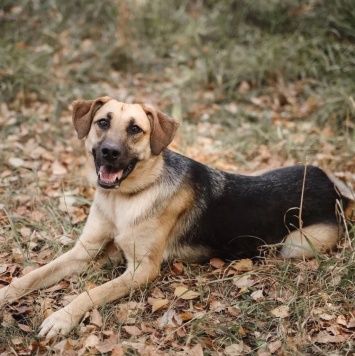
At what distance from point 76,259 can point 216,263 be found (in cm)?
137

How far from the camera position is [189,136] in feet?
23.9

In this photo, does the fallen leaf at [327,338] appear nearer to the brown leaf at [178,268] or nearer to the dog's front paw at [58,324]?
the brown leaf at [178,268]

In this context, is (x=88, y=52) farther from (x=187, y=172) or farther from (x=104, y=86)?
(x=187, y=172)

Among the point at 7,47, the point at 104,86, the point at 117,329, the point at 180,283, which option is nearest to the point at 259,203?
the point at 180,283

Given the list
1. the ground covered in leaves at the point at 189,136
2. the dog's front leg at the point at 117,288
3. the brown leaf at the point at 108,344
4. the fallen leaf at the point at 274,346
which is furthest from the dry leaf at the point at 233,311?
the brown leaf at the point at 108,344

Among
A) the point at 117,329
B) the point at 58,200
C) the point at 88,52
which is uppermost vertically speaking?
the point at 88,52

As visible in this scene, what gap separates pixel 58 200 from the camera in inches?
222

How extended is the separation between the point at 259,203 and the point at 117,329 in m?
1.81

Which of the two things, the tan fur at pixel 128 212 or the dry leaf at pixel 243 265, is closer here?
the tan fur at pixel 128 212

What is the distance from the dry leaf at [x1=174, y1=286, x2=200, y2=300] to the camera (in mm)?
4137

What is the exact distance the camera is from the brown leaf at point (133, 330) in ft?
12.1

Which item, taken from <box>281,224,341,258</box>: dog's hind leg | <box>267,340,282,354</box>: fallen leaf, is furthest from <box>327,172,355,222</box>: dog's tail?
<box>267,340,282,354</box>: fallen leaf

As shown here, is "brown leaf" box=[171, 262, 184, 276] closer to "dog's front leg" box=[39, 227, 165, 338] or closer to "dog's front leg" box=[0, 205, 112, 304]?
A: "dog's front leg" box=[39, 227, 165, 338]

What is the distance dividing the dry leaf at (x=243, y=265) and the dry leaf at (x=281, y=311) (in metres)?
0.67
